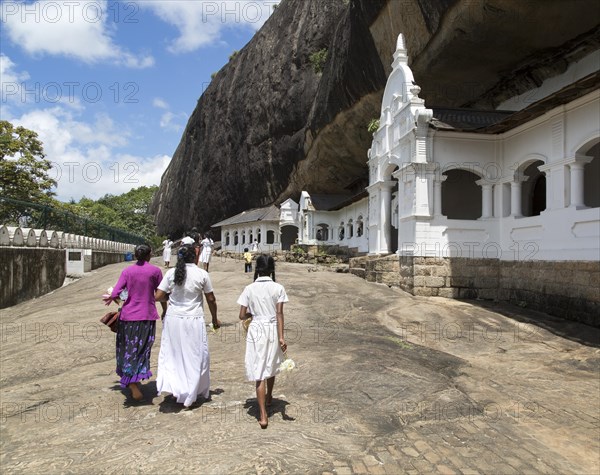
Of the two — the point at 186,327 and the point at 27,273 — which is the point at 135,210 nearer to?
the point at 27,273

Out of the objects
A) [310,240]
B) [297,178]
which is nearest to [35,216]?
[310,240]

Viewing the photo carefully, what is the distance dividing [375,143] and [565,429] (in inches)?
537

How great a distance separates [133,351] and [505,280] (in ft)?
34.3

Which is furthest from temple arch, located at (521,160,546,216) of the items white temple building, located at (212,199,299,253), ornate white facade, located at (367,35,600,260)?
white temple building, located at (212,199,299,253)

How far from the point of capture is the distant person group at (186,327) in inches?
172

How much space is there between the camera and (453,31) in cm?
1433

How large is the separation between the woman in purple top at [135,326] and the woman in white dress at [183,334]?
0.32 m

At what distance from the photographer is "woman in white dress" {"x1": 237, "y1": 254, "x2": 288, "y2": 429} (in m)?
4.29

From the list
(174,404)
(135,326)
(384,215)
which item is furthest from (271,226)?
(174,404)

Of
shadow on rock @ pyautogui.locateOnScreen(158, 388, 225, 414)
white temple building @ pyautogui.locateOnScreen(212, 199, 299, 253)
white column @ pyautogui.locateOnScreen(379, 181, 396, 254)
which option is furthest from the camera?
white temple building @ pyautogui.locateOnScreen(212, 199, 299, 253)

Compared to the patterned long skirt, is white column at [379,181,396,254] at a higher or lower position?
higher

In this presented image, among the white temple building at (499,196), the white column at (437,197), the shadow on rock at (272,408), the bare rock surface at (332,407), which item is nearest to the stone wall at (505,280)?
the white temple building at (499,196)

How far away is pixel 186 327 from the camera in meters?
4.56

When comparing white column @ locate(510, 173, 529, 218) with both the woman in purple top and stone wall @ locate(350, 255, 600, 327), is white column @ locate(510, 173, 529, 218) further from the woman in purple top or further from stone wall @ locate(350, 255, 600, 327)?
the woman in purple top
